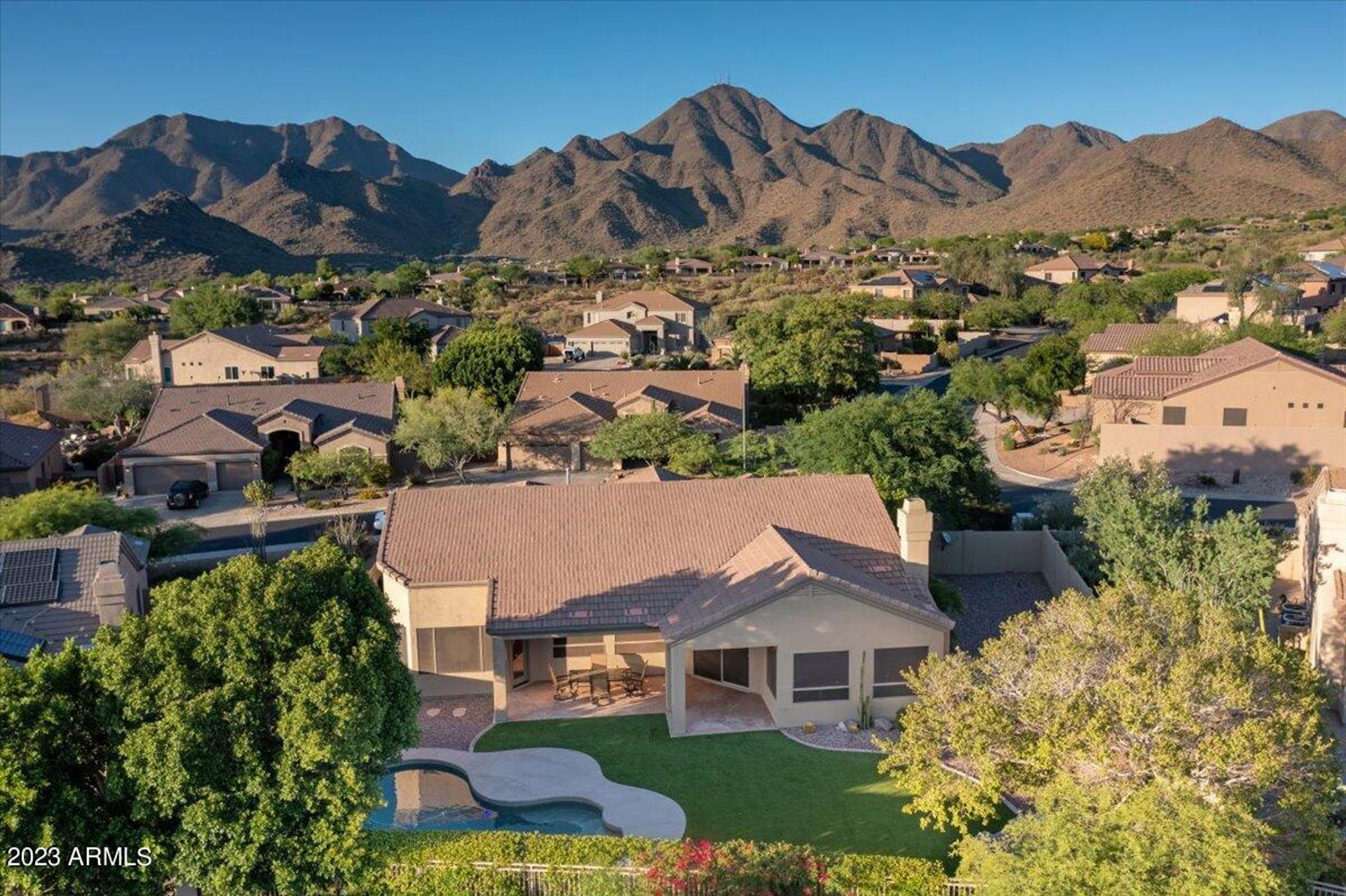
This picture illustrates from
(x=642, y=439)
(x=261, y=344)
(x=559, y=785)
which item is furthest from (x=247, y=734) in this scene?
(x=261, y=344)

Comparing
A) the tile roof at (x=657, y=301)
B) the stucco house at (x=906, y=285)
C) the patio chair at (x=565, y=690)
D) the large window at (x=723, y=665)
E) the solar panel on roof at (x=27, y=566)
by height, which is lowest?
the patio chair at (x=565, y=690)

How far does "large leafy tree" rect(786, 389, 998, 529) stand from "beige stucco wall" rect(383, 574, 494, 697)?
47.2 feet

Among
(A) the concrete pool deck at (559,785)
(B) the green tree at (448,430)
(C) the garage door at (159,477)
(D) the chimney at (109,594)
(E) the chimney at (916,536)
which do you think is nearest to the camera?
(A) the concrete pool deck at (559,785)

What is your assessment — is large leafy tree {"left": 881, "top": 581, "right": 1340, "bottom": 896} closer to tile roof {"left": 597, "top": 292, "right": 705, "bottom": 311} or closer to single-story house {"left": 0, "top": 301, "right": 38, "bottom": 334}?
tile roof {"left": 597, "top": 292, "right": 705, "bottom": 311}

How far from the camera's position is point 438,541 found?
2558 cm

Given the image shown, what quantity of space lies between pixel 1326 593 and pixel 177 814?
23.2 metres

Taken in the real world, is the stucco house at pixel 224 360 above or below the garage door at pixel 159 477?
above

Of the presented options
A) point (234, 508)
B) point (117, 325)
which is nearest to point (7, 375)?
point (117, 325)

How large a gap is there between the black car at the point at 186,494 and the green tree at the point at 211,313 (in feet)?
172

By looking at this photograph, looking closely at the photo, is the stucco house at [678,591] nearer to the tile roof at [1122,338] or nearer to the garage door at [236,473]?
the garage door at [236,473]

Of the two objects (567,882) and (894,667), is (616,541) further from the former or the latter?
(567,882)

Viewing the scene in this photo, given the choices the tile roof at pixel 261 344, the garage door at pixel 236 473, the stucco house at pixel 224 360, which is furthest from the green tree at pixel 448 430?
the tile roof at pixel 261 344

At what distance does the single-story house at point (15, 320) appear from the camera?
101 metres

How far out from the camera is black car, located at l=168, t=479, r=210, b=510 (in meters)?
46.2
